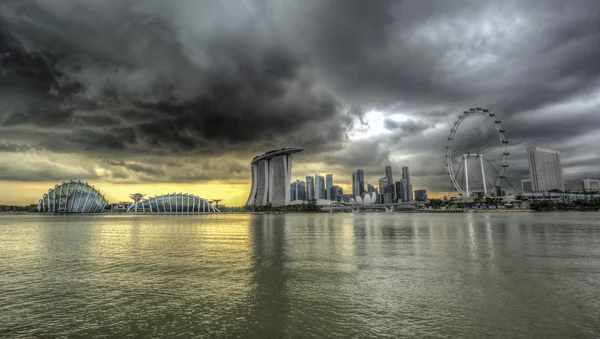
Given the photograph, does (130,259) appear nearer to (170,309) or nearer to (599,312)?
(170,309)

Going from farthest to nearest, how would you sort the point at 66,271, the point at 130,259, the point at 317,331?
the point at 130,259
the point at 66,271
the point at 317,331

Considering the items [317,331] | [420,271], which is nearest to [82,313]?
[317,331]

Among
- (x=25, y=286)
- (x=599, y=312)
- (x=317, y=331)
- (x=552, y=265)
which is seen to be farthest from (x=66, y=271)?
(x=552, y=265)

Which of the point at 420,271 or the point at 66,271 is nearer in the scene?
the point at 420,271

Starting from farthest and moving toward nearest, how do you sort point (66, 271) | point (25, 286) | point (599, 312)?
1. point (66, 271)
2. point (25, 286)
3. point (599, 312)

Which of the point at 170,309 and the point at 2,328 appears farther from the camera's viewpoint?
the point at 170,309

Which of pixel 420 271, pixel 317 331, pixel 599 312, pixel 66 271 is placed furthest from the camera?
pixel 66 271

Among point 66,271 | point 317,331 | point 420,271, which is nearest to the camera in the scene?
point 317,331

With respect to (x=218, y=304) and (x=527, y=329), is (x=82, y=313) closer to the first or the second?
(x=218, y=304)
